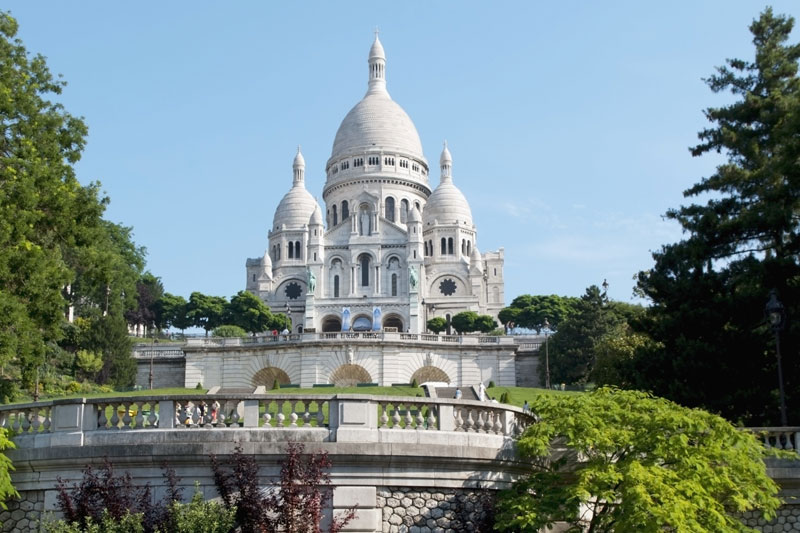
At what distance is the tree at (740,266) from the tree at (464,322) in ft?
235

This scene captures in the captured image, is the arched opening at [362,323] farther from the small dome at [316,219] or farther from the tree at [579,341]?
the tree at [579,341]

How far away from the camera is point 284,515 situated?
563 inches

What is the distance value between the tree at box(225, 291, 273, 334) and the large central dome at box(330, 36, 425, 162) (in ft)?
111

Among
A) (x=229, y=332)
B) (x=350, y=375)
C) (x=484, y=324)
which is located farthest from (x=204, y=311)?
(x=350, y=375)

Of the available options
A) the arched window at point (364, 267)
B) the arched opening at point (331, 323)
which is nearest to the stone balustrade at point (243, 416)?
the arched opening at point (331, 323)

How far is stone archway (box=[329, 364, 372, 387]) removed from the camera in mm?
64188

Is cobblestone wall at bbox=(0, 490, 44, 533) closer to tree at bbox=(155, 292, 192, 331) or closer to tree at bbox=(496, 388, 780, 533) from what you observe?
tree at bbox=(496, 388, 780, 533)

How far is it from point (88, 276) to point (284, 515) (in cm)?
1714

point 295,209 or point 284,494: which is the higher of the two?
point 295,209

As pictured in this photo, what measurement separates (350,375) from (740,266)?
37679 mm

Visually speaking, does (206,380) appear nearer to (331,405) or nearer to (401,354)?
(401,354)

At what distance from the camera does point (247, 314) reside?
341 feet

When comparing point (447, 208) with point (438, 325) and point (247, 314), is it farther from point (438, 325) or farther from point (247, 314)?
point (247, 314)

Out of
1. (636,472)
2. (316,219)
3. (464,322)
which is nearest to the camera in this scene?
(636,472)
